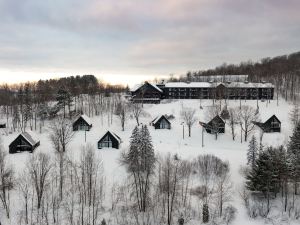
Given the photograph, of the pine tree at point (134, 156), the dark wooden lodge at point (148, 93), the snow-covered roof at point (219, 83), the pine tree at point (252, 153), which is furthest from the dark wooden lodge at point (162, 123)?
the snow-covered roof at point (219, 83)

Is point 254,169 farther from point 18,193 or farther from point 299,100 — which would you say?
point 299,100

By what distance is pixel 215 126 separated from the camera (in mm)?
66500

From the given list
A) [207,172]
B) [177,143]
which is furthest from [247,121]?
[207,172]

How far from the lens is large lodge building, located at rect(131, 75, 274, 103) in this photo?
103 m

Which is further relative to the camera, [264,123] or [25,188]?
[264,123]

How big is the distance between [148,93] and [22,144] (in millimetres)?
52704

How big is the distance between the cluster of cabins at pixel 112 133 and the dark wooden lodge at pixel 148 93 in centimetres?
2677

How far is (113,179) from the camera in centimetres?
4812

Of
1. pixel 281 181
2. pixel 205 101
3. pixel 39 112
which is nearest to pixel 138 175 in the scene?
pixel 281 181

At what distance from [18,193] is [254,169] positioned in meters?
29.9

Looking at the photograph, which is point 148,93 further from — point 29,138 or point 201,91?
point 29,138

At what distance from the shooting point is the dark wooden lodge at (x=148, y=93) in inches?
4112

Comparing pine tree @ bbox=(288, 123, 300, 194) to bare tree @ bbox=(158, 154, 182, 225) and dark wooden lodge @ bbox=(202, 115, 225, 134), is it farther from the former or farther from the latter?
dark wooden lodge @ bbox=(202, 115, 225, 134)

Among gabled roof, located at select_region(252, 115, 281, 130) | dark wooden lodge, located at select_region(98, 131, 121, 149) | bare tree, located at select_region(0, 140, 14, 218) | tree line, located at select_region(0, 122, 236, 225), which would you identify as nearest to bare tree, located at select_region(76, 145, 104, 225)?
tree line, located at select_region(0, 122, 236, 225)
